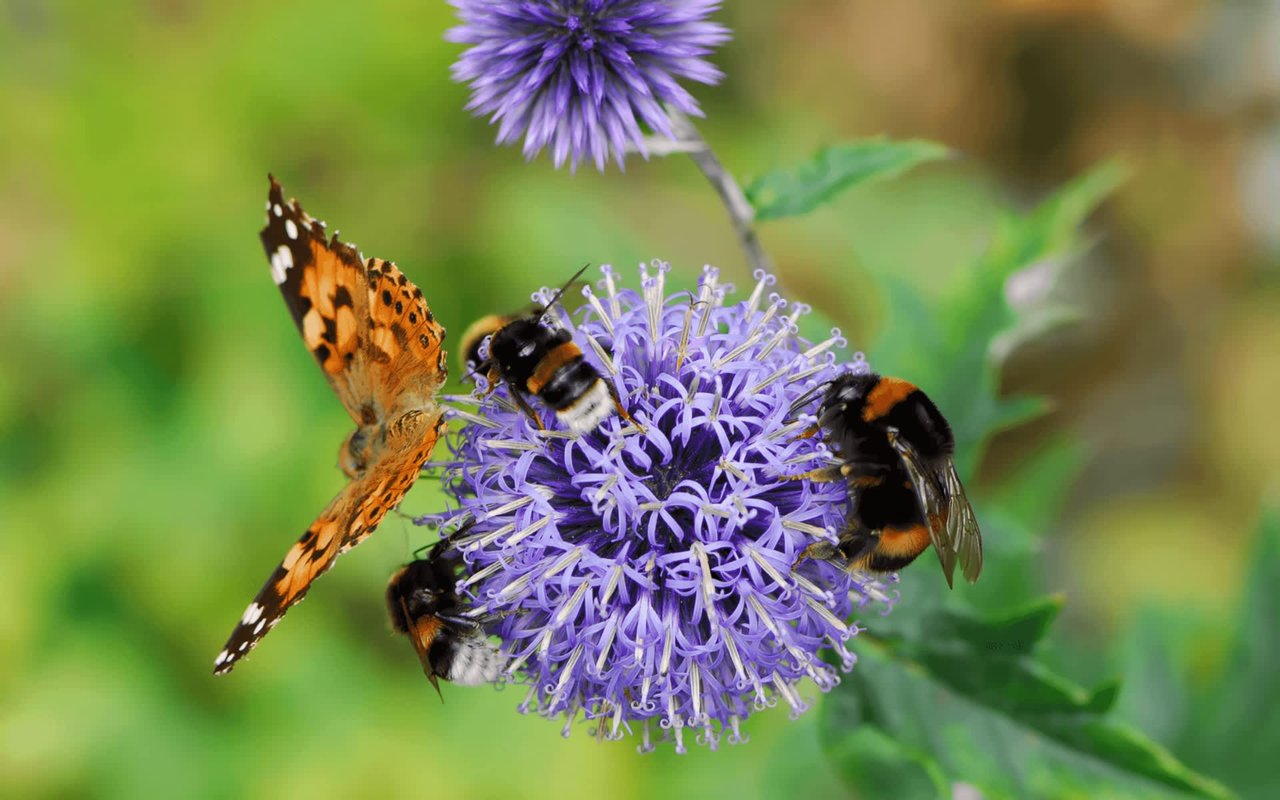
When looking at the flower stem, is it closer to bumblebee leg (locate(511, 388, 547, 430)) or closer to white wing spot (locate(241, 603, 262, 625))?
bumblebee leg (locate(511, 388, 547, 430))

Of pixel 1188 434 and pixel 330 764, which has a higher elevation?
pixel 330 764

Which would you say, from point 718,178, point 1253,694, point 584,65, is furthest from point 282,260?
point 1253,694

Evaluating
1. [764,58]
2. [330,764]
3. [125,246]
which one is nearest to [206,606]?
[330,764]

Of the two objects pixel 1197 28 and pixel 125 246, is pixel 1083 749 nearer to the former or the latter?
pixel 125 246

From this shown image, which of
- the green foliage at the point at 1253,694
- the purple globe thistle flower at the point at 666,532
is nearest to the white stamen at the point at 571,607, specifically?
the purple globe thistle flower at the point at 666,532

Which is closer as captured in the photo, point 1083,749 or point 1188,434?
point 1083,749
